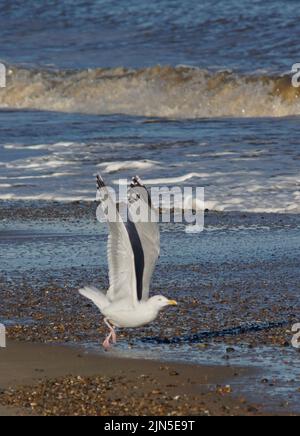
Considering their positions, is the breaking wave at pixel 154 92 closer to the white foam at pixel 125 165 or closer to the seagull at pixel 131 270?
the white foam at pixel 125 165

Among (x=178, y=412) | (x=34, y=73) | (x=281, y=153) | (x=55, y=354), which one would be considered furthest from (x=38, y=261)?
(x=34, y=73)

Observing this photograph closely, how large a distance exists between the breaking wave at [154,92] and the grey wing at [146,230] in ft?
33.7

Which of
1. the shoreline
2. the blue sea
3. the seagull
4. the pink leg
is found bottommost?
the shoreline

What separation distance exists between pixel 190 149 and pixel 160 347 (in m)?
6.83

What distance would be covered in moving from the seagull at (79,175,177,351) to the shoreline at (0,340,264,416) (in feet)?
0.75

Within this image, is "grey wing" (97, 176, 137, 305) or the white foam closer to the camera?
"grey wing" (97, 176, 137, 305)

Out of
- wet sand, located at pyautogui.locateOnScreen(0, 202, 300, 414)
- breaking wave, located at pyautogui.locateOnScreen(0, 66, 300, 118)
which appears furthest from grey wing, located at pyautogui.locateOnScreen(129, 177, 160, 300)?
breaking wave, located at pyautogui.locateOnScreen(0, 66, 300, 118)

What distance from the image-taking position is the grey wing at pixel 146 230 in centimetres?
606

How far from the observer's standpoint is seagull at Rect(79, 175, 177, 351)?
5.91 meters

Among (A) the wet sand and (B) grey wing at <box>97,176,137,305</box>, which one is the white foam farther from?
(B) grey wing at <box>97,176,137,305</box>

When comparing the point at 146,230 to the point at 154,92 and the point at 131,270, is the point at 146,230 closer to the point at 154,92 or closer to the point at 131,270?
the point at 131,270

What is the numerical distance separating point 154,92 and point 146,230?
12779mm

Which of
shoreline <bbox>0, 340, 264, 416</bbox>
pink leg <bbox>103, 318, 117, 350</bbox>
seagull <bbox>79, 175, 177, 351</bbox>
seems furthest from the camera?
pink leg <bbox>103, 318, 117, 350</bbox>
